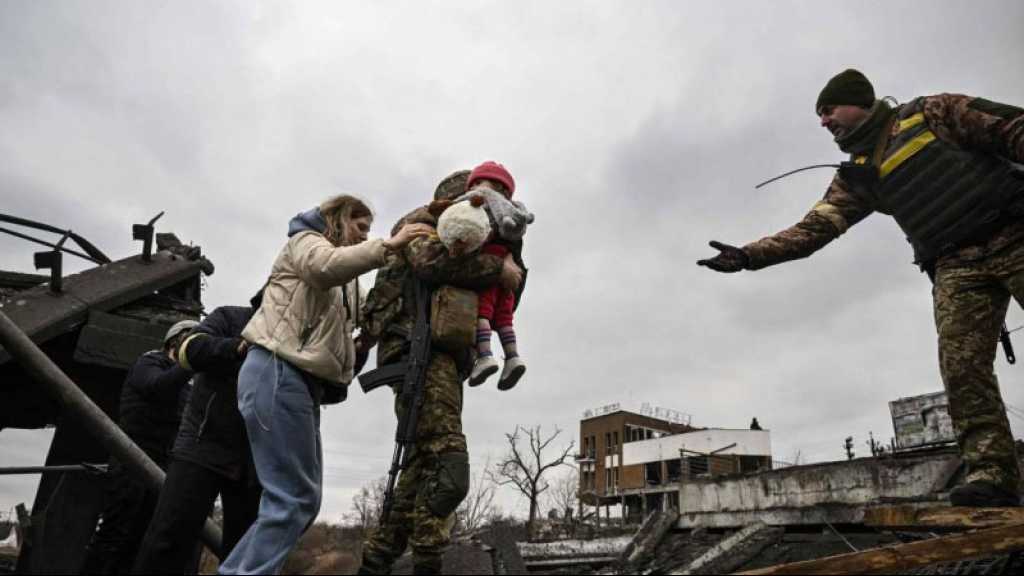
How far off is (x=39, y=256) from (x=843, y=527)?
46.5 feet

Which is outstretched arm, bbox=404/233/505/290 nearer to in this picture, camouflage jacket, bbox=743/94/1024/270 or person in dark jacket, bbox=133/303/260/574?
person in dark jacket, bbox=133/303/260/574

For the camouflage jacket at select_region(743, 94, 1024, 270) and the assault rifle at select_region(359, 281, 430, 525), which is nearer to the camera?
the assault rifle at select_region(359, 281, 430, 525)

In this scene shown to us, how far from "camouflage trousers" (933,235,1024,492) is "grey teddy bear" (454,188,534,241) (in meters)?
2.45

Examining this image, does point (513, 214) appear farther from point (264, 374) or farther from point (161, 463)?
point (161, 463)

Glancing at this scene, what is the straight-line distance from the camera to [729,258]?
13.0ft

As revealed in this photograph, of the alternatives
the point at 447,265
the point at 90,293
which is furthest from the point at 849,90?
the point at 90,293

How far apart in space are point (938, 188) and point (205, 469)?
4.07 meters

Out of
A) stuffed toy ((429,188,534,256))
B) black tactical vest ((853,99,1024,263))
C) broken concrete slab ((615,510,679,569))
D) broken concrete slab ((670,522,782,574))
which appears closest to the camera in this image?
stuffed toy ((429,188,534,256))

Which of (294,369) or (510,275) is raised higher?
(510,275)

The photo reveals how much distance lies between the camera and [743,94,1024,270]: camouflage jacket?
3234 millimetres

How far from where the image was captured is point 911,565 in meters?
2.33

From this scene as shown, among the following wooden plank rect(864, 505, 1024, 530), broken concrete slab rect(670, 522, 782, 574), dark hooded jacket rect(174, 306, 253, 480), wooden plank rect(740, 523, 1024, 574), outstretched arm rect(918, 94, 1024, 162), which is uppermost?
outstretched arm rect(918, 94, 1024, 162)

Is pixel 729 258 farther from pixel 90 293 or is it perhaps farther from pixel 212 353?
pixel 90 293

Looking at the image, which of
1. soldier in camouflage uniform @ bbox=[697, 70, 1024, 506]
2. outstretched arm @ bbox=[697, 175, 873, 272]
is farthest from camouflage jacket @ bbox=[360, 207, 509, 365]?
outstretched arm @ bbox=[697, 175, 873, 272]
